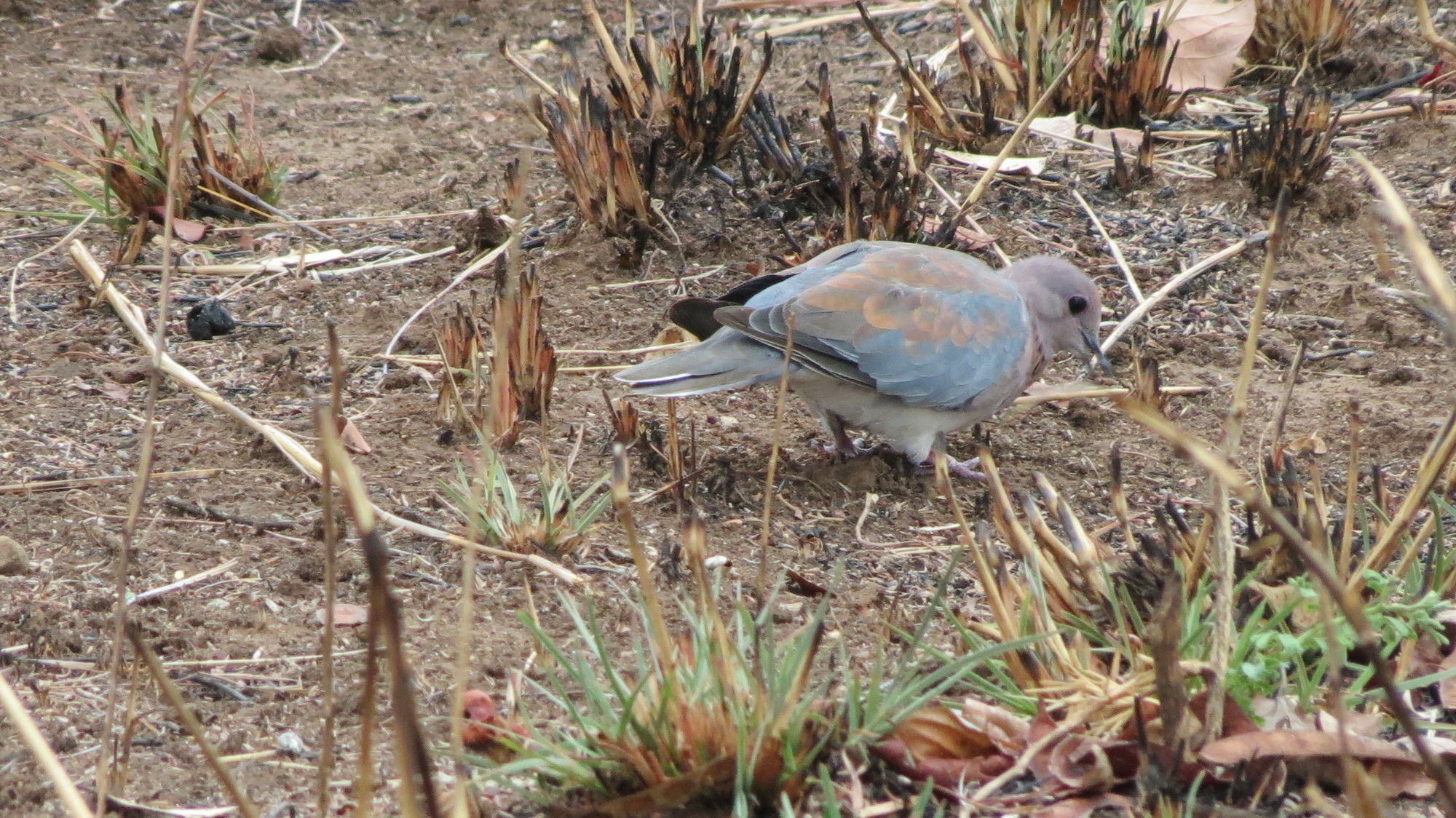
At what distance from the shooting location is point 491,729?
7.43 feet

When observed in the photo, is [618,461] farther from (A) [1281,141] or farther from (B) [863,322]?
(A) [1281,141]

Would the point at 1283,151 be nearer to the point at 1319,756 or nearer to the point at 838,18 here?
the point at 838,18

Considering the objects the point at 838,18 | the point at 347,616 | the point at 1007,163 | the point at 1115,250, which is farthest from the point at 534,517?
the point at 838,18

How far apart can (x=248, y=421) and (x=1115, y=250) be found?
2798 millimetres

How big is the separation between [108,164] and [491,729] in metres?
3.12

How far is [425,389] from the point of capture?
4.10m

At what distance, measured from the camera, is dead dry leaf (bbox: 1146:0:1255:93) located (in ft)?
18.6

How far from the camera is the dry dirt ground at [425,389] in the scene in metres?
2.81

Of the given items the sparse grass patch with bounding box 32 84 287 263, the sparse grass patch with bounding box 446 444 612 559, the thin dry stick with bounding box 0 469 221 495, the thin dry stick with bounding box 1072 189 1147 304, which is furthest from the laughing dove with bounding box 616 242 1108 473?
the sparse grass patch with bounding box 32 84 287 263

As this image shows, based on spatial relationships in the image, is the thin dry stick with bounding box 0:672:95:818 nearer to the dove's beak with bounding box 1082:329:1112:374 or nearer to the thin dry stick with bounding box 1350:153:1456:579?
the thin dry stick with bounding box 1350:153:1456:579

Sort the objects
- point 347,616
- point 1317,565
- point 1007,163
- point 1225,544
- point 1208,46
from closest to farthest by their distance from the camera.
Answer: point 1317,565 < point 1225,544 < point 347,616 < point 1007,163 < point 1208,46

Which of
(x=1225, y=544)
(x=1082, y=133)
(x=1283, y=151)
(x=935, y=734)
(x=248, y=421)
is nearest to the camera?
(x=1225, y=544)

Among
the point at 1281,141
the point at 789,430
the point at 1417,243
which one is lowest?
the point at 789,430

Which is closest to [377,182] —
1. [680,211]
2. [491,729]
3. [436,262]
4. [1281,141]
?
[436,262]
